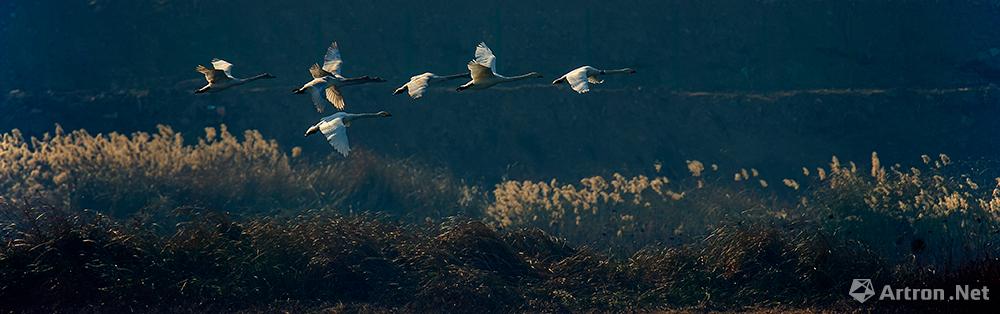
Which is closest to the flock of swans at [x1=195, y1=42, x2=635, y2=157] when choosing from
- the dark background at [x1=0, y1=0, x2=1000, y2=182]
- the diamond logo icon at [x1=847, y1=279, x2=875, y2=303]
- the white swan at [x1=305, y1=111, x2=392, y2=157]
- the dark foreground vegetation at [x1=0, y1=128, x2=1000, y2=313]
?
the white swan at [x1=305, y1=111, x2=392, y2=157]

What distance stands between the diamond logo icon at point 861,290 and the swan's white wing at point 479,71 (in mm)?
4955

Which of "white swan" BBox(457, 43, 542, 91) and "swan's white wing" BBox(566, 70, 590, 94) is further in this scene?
"white swan" BBox(457, 43, 542, 91)

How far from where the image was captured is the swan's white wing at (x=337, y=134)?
1280 cm

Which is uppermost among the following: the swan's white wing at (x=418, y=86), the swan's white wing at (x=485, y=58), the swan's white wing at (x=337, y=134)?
the swan's white wing at (x=485, y=58)

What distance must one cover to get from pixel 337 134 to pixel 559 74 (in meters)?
18.2

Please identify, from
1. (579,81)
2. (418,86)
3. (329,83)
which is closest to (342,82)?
(329,83)

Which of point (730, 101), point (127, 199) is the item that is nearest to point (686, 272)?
point (127, 199)

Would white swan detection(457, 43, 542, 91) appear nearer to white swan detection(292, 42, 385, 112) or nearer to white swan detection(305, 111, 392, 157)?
white swan detection(292, 42, 385, 112)

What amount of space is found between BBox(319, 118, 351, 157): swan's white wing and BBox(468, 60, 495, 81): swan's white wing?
1.61m

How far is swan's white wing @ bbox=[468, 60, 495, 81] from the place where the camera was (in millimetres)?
13992

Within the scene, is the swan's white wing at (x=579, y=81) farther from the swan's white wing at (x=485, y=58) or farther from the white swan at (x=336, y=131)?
the white swan at (x=336, y=131)

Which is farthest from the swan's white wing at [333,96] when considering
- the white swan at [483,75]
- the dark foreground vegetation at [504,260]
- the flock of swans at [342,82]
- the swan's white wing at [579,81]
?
the swan's white wing at [579,81]

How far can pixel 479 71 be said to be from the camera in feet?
46.3

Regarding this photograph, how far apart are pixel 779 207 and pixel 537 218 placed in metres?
4.87
